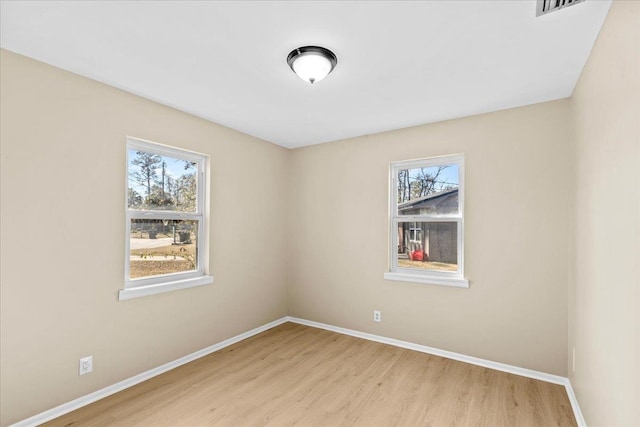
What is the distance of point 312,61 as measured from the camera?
6.70ft

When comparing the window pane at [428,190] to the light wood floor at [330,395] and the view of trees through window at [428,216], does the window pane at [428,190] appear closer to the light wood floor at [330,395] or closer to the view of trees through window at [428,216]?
the view of trees through window at [428,216]

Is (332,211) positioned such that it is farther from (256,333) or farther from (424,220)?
(256,333)

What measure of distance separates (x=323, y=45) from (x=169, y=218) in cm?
222

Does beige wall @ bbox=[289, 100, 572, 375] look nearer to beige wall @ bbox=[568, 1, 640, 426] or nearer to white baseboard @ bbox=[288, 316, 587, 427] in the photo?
white baseboard @ bbox=[288, 316, 587, 427]

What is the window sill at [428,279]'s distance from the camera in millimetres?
3205

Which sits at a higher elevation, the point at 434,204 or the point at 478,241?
the point at 434,204

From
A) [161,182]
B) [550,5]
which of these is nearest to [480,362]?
[550,5]

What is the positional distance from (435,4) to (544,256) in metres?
2.40

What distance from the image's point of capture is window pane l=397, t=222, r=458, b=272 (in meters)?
3.38

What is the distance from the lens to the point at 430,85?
253 centimetres

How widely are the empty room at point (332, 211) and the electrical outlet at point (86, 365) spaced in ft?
0.04

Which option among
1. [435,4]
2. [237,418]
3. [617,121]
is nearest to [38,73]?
[435,4]

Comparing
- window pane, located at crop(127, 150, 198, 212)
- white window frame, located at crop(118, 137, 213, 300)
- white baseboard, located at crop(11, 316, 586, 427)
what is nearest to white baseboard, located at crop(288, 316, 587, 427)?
white baseboard, located at crop(11, 316, 586, 427)

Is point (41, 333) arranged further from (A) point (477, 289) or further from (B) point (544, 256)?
(B) point (544, 256)
